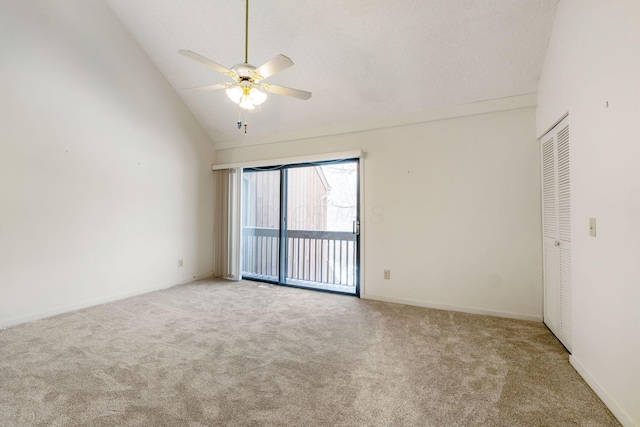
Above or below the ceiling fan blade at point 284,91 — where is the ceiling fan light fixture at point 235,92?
below

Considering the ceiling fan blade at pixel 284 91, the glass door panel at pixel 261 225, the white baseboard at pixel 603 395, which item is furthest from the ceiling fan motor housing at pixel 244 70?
the white baseboard at pixel 603 395

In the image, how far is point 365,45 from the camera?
2980mm

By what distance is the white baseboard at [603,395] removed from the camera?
1473 mm

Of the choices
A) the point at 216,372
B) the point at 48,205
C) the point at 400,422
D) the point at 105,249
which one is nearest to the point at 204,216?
the point at 105,249

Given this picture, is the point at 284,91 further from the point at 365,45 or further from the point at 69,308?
the point at 69,308

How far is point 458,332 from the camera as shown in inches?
105

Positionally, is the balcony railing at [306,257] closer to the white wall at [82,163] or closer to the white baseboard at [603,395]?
the white wall at [82,163]

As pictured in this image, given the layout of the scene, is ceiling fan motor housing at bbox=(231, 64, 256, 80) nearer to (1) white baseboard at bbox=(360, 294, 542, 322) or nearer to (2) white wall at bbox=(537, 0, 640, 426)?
(2) white wall at bbox=(537, 0, 640, 426)

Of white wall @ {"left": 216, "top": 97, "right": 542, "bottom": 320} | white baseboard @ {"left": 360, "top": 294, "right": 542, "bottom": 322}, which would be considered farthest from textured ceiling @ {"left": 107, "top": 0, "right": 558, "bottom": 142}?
white baseboard @ {"left": 360, "top": 294, "right": 542, "bottom": 322}

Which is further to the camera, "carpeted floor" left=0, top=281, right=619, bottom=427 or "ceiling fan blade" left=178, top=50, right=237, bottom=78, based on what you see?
"ceiling fan blade" left=178, top=50, right=237, bottom=78

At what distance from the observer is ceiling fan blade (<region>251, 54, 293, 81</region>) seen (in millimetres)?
2010

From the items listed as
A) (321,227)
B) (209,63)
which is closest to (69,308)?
(209,63)

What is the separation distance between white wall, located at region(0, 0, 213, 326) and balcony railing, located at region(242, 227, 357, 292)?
42.3 inches

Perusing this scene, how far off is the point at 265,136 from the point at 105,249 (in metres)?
2.62
